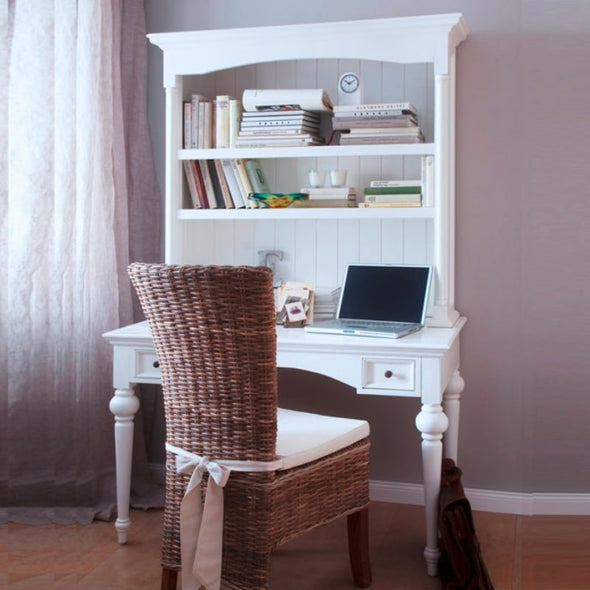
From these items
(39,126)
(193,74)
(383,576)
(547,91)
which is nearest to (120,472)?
(383,576)

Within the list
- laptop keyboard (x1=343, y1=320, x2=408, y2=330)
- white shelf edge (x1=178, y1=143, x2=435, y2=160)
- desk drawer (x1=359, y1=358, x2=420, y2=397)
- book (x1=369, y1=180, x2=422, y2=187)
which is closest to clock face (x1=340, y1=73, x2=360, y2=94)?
white shelf edge (x1=178, y1=143, x2=435, y2=160)

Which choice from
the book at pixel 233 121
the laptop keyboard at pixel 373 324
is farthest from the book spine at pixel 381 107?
the laptop keyboard at pixel 373 324

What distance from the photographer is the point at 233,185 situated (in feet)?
9.99

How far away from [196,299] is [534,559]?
141cm

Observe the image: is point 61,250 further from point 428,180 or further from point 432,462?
point 432,462

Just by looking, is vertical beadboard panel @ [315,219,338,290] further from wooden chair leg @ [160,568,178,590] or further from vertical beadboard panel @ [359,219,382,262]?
wooden chair leg @ [160,568,178,590]

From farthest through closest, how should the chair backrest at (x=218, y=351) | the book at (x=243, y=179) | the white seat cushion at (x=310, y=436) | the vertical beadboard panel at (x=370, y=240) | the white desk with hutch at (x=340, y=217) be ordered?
the vertical beadboard panel at (x=370, y=240)
the book at (x=243, y=179)
the white desk with hutch at (x=340, y=217)
the white seat cushion at (x=310, y=436)
the chair backrest at (x=218, y=351)

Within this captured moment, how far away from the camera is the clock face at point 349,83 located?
297cm

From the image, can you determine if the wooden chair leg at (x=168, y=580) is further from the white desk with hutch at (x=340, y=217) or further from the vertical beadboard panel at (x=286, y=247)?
the vertical beadboard panel at (x=286, y=247)

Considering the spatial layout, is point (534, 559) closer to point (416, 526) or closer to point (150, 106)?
point (416, 526)

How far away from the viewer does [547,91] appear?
2975 mm

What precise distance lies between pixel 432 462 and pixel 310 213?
0.91 meters

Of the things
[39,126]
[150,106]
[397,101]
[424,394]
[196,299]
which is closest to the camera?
[196,299]

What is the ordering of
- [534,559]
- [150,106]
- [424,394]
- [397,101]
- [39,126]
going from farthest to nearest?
Result: [150,106], [397,101], [39,126], [534,559], [424,394]
